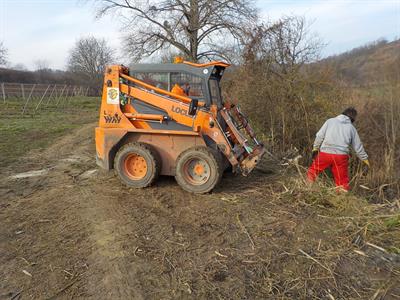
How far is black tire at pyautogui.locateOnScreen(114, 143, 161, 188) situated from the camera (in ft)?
19.2

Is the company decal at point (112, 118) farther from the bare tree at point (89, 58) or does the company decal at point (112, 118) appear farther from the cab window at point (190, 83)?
the bare tree at point (89, 58)

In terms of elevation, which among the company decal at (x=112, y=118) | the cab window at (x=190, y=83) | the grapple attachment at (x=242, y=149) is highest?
the cab window at (x=190, y=83)

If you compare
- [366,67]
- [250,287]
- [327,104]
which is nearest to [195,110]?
[250,287]

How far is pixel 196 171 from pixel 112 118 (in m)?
1.76

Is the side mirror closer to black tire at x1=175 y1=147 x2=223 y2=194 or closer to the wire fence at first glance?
black tire at x1=175 y1=147 x2=223 y2=194

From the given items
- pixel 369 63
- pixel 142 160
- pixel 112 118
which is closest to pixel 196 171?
pixel 142 160

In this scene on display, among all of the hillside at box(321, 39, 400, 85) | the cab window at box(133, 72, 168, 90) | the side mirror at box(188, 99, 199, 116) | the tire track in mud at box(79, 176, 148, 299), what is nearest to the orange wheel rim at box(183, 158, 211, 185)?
the side mirror at box(188, 99, 199, 116)

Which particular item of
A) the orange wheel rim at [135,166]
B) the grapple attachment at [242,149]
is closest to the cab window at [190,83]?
the grapple attachment at [242,149]

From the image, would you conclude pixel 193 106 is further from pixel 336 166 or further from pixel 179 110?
pixel 336 166

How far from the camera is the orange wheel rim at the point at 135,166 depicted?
606 centimetres

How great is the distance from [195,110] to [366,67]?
540 centimetres

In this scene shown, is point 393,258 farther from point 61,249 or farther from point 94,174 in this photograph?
point 94,174

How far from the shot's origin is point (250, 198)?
5617 millimetres

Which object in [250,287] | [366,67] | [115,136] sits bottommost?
[250,287]
